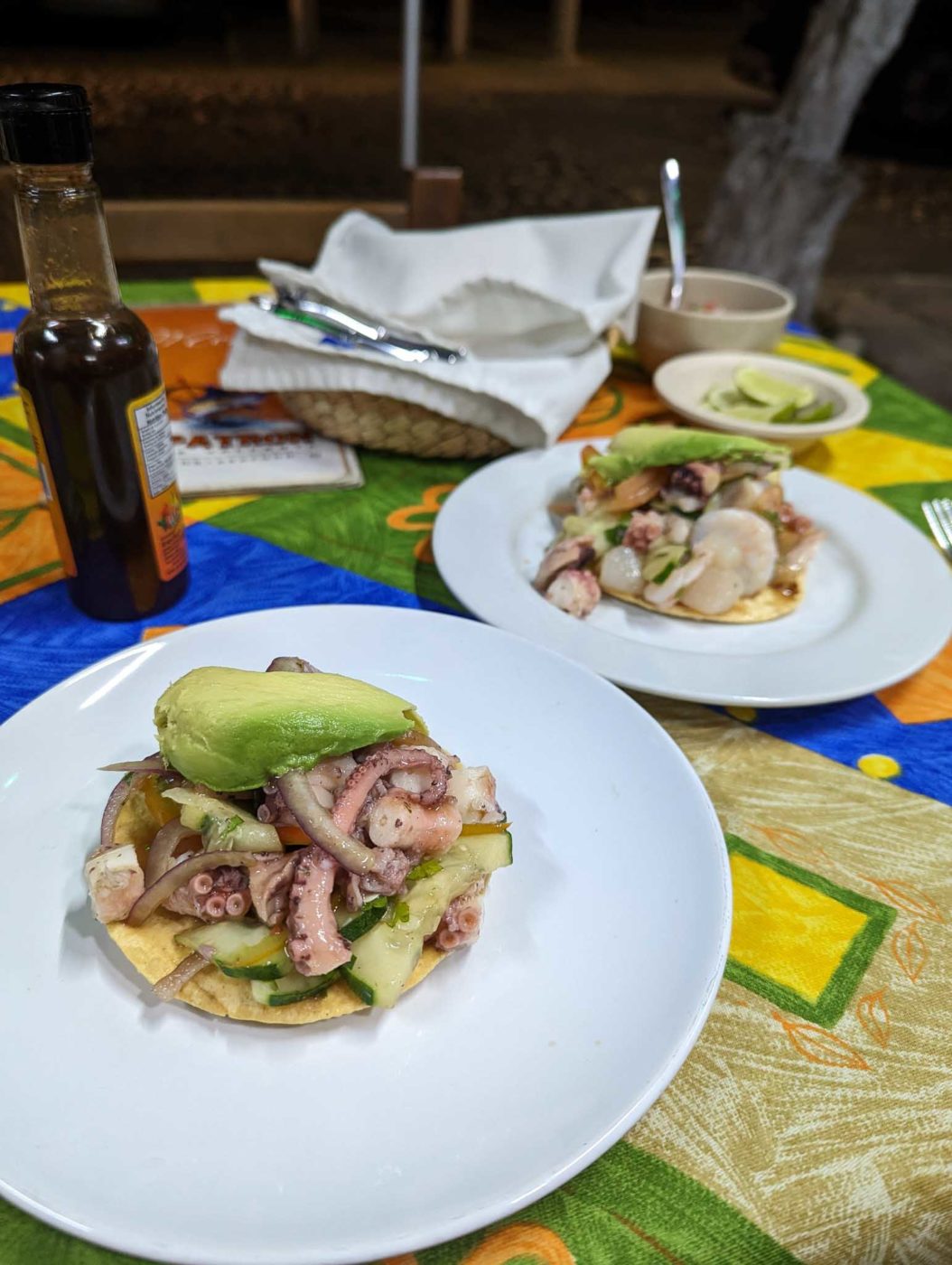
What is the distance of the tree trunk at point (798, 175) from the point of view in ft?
16.0

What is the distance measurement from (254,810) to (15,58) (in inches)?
346

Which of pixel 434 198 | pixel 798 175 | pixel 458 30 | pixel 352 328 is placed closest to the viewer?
pixel 352 328

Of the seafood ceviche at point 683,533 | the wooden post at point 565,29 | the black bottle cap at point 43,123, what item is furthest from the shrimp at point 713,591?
the wooden post at point 565,29

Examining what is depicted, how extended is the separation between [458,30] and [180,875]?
938 centimetres

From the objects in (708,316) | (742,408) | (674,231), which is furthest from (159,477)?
(674,231)

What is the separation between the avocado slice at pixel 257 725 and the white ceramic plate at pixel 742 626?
0.44 metres

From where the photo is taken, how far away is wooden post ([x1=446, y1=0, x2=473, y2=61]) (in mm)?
7617

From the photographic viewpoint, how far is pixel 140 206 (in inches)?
103

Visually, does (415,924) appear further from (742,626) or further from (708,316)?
(708,316)

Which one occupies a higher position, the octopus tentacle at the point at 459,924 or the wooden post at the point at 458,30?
the wooden post at the point at 458,30

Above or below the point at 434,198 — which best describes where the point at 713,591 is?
below

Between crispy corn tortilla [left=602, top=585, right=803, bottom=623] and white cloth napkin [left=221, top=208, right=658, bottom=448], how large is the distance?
1.77 feet

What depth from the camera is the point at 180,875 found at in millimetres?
909

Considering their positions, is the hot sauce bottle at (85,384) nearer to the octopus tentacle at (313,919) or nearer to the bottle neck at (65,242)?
the bottle neck at (65,242)
